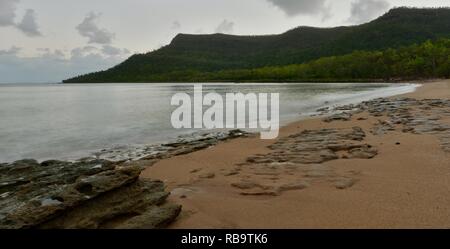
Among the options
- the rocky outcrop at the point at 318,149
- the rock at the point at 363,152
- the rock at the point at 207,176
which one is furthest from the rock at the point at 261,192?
the rock at the point at 363,152

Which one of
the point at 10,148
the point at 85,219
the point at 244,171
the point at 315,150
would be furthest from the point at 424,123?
the point at 10,148

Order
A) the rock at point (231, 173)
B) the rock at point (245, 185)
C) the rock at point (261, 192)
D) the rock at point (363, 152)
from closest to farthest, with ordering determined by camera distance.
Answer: the rock at point (261, 192), the rock at point (245, 185), the rock at point (231, 173), the rock at point (363, 152)

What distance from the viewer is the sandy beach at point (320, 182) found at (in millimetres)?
5641

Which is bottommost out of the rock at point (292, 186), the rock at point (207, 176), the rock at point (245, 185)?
the rock at point (207, 176)

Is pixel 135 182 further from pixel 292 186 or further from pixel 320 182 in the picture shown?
pixel 320 182

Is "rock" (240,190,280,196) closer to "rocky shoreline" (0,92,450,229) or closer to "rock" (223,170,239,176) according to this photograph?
"rocky shoreline" (0,92,450,229)

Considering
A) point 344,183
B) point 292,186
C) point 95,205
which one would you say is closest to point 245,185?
point 292,186

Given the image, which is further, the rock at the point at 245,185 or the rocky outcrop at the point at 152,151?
the rocky outcrop at the point at 152,151

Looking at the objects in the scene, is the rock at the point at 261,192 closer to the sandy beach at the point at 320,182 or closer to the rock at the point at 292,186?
the sandy beach at the point at 320,182

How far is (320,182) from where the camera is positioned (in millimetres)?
7438

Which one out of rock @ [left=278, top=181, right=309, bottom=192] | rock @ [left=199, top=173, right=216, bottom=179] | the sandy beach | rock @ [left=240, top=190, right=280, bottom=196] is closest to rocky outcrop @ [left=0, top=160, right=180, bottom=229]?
the sandy beach

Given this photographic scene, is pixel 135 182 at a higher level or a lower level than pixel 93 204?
higher

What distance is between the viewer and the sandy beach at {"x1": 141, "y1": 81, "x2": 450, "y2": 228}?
5641 millimetres

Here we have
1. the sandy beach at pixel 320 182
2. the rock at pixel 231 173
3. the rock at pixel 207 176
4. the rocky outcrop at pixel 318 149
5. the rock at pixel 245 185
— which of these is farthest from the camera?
the rocky outcrop at pixel 318 149
